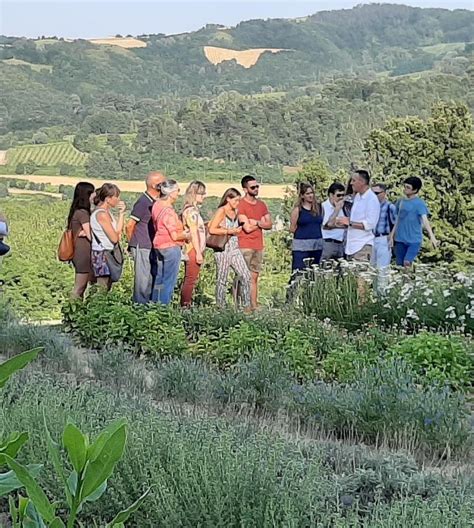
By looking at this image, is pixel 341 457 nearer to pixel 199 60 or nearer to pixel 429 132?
pixel 429 132

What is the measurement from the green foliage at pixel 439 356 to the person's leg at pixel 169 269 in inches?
111

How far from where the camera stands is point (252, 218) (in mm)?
9773

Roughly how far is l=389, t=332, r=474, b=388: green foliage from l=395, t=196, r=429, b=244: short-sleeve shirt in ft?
12.2

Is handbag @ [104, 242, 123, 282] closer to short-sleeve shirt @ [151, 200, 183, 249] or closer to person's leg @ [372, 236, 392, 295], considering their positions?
short-sleeve shirt @ [151, 200, 183, 249]

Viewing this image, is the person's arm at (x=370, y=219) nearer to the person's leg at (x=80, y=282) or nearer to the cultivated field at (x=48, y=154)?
the person's leg at (x=80, y=282)

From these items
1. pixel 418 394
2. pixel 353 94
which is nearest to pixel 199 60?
pixel 353 94

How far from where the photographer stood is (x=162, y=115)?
4791 cm

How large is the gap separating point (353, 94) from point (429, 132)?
17.7 meters

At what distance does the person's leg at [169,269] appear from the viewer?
8.97 metres

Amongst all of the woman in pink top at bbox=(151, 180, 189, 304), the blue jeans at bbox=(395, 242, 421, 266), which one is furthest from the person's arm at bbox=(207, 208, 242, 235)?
the blue jeans at bbox=(395, 242, 421, 266)

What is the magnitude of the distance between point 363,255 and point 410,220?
79 cm

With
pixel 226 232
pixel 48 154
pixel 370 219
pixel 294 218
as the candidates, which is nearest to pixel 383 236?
pixel 370 219

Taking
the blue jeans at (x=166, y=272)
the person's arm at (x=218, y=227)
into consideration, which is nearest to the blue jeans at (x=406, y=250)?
the person's arm at (x=218, y=227)

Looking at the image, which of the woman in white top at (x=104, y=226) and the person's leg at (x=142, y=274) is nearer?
the woman in white top at (x=104, y=226)
